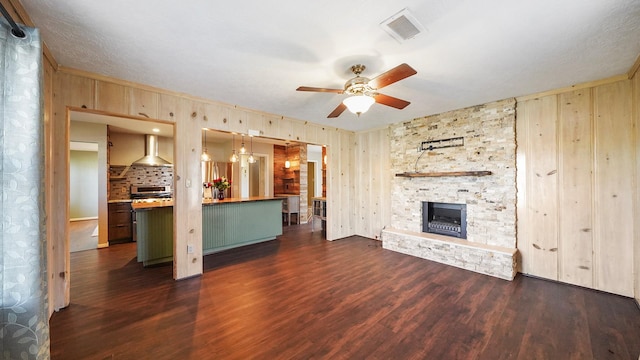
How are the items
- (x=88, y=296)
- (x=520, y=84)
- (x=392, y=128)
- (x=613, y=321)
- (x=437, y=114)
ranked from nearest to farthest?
1. (x=613, y=321)
2. (x=88, y=296)
3. (x=520, y=84)
4. (x=437, y=114)
5. (x=392, y=128)

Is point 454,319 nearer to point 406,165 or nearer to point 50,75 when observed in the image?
point 406,165

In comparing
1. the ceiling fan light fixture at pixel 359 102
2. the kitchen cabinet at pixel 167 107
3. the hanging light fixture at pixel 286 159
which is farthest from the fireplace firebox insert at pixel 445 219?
the hanging light fixture at pixel 286 159

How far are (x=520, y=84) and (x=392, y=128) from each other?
2.23m

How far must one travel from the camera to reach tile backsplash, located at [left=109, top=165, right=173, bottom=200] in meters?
5.98

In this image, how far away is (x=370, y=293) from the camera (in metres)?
2.84

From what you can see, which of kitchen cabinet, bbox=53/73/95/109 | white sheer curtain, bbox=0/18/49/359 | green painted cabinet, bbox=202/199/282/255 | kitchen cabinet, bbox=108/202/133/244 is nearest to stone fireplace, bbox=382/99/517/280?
green painted cabinet, bbox=202/199/282/255

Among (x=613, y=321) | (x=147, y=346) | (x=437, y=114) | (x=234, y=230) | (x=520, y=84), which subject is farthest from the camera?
(x=234, y=230)

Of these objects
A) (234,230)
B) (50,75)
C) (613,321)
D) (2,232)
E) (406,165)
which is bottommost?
(613,321)

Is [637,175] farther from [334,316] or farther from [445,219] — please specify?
[334,316]

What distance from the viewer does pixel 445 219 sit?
4.29m

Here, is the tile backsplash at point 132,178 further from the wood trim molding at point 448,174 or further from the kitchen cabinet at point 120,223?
the wood trim molding at point 448,174

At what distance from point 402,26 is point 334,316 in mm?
2673

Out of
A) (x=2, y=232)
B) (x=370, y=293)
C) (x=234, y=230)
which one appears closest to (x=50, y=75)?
(x=2, y=232)

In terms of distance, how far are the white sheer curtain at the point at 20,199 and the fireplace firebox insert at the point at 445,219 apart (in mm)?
4794
